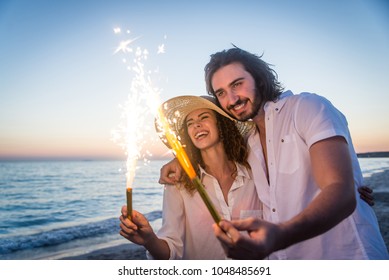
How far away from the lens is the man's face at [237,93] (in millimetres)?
2461

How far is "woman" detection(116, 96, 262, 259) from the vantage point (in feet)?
8.36

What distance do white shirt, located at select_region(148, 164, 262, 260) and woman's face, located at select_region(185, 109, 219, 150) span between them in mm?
412

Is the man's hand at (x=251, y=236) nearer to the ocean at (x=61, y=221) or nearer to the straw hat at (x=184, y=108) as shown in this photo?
the straw hat at (x=184, y=108)

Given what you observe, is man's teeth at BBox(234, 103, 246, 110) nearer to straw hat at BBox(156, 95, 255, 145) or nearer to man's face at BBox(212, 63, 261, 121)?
man's face at BBox(212, 63, 261, 121)

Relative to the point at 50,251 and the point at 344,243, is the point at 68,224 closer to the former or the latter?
the point at 50,251

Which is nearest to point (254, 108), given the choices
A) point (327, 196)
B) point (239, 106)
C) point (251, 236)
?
point (239, 106)

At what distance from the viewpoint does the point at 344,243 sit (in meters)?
1.97

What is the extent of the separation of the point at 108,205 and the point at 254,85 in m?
12.3

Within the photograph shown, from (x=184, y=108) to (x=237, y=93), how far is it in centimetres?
62

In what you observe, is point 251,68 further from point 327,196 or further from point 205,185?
point 327,196

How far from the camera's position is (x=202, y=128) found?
2.86 metres

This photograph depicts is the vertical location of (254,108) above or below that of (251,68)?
below
